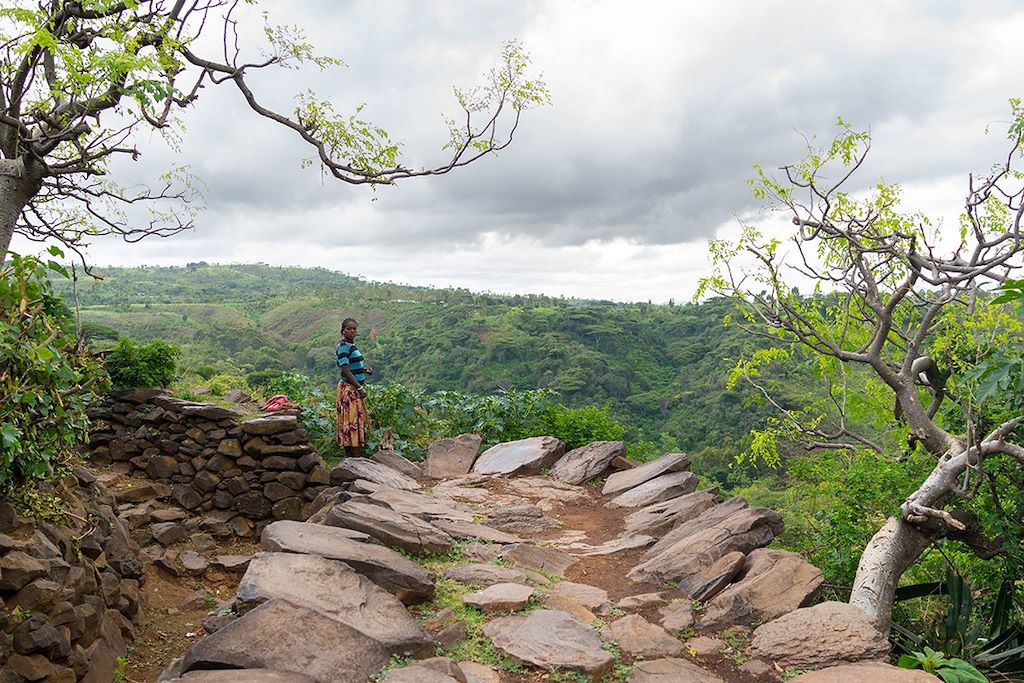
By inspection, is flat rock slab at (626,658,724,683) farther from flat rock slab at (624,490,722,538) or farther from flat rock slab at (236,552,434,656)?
flat rock slab at (624,490,722,538)

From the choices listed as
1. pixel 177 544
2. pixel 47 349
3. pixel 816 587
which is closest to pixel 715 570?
pixel 816 587

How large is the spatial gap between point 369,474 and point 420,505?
48.9 inches

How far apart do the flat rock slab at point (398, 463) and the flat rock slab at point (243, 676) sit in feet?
16.8

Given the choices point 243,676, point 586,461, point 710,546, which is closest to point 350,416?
point 586,461

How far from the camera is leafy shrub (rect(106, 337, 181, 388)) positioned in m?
7.77

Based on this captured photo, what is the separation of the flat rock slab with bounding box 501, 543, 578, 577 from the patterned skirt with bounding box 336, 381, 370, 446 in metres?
3.03

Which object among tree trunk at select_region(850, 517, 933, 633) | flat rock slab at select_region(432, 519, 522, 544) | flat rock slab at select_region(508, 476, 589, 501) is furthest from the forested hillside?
tree trunk at select_region(850, 517, 933, 633)

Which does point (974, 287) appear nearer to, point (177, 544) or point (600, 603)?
point (600, 603)

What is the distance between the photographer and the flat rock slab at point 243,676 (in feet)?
8.64

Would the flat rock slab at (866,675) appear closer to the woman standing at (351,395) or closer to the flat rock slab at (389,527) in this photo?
the flat rock slab at (389,527)

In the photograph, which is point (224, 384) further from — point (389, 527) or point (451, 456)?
point (389, 527)

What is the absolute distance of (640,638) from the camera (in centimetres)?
382

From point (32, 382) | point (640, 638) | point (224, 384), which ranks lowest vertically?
point (640, 638)

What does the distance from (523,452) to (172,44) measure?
18.2 ft
